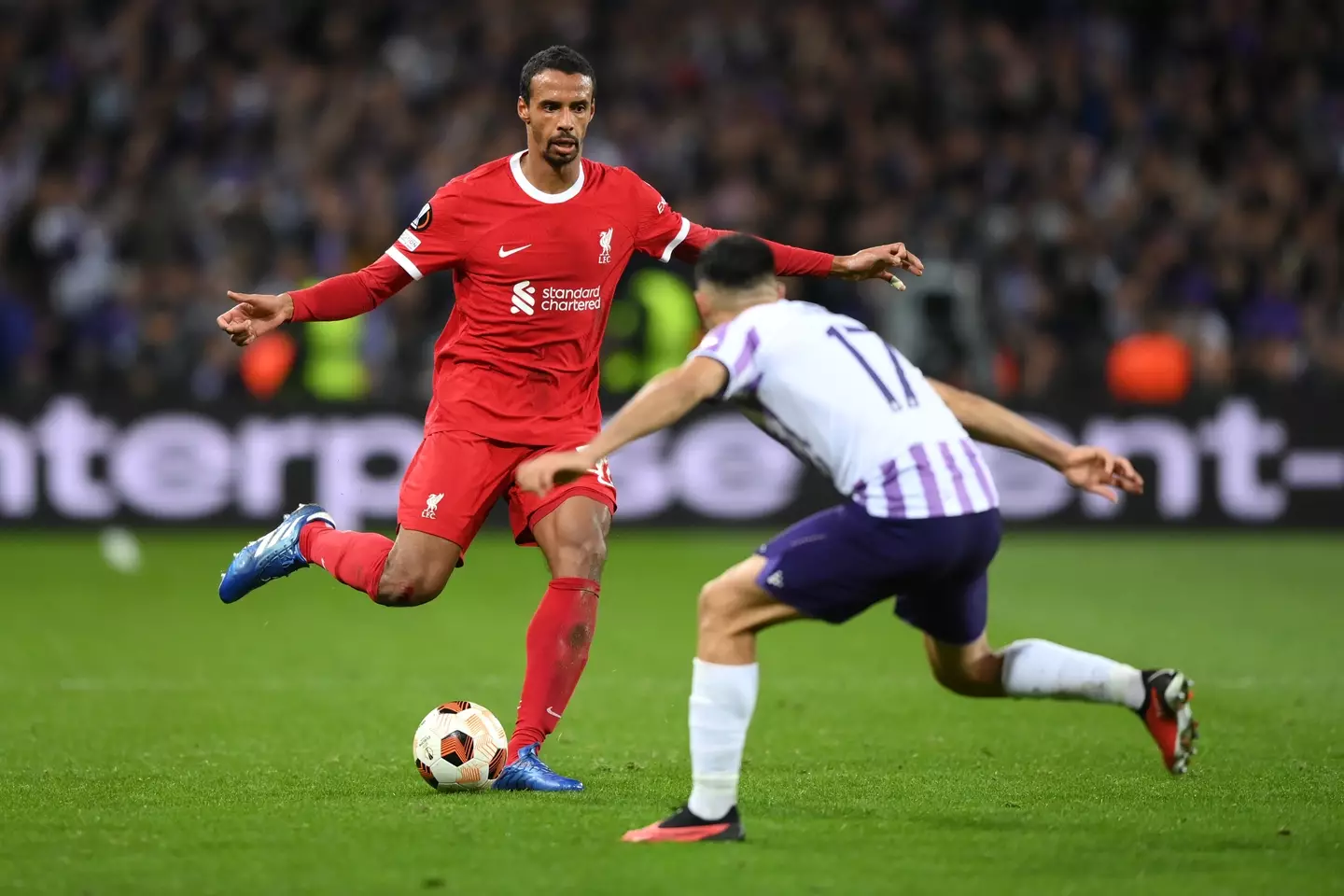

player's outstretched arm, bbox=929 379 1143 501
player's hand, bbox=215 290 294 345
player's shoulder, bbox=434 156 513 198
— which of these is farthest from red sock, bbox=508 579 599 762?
player's outstretched arm, bbox=929 379 1143 501

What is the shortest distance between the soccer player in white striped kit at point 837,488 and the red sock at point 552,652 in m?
1.14

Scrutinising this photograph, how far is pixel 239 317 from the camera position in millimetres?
6801

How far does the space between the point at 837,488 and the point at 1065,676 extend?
3.34 ft

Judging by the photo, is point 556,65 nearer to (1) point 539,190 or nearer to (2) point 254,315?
(1) point 539,190

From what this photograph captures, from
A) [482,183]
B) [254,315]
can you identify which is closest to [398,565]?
[254,315]

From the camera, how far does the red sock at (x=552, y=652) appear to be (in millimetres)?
6734

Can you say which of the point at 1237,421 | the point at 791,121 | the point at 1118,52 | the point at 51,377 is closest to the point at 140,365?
the point at 51,377

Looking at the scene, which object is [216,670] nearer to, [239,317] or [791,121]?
[239,317]

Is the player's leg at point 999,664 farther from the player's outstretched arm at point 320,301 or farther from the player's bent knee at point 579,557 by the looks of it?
the player's outstretched arm at point 320,301

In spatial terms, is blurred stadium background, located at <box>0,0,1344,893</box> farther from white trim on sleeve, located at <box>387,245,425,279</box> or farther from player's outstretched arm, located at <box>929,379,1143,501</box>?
white trim on sleeve, located at <box>387,245,425,279</box>

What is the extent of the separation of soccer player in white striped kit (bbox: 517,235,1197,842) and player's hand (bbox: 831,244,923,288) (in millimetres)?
1229

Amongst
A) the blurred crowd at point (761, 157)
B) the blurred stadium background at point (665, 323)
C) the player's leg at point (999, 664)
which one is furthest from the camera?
the blurred crowd at point (761, 157)

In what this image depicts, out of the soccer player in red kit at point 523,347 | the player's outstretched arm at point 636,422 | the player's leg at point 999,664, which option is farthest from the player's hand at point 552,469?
the soccer player in red kit at point 523,347

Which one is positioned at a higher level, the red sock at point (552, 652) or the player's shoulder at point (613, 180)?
the player's shoulder at point (613, 180)
